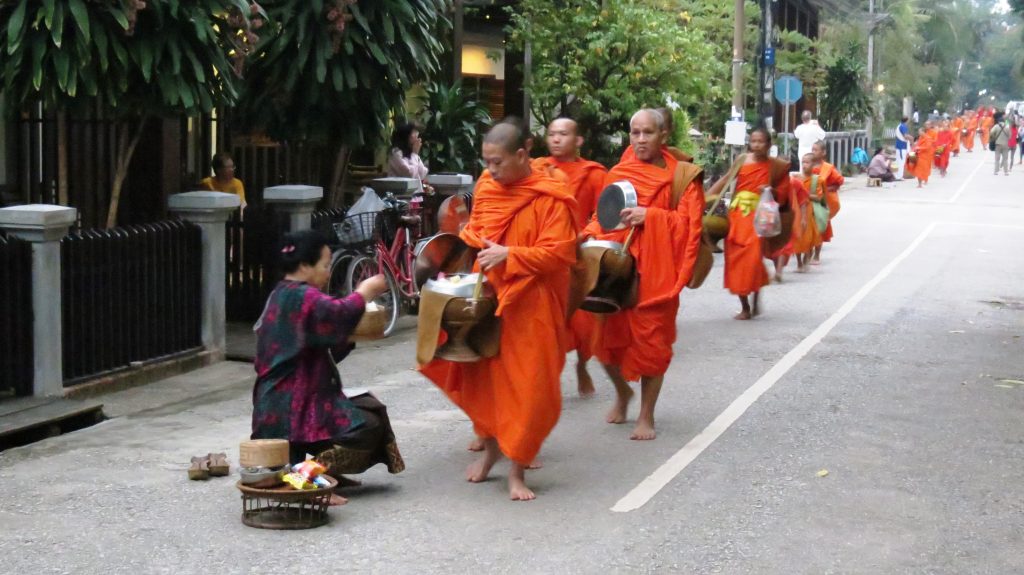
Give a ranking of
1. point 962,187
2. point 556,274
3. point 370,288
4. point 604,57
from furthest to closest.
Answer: point 962,187 < point 604,57 < point 556,274 < point 370,288

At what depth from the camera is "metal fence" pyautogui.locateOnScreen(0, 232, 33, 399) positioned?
880cm

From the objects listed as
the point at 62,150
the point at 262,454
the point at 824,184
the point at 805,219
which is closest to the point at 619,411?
the point at 262,454

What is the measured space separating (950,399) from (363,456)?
4.71 meters

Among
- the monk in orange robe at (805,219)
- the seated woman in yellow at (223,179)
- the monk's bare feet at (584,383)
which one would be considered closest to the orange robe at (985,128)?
the monk in orange robe at (805,219)

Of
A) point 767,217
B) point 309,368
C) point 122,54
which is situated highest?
point 122,54

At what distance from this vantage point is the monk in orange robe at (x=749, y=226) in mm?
13414

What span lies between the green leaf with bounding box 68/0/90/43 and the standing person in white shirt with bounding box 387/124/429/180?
17.8 ft

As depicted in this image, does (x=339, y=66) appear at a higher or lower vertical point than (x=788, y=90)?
lower

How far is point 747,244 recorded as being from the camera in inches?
531

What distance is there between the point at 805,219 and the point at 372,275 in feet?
22.9

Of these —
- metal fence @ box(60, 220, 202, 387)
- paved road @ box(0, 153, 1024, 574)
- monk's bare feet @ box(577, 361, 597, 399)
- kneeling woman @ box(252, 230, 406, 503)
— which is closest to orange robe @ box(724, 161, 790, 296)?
paved road @ box(0, 153, 1024, 574)

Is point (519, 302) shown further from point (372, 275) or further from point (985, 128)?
point (985, 128)

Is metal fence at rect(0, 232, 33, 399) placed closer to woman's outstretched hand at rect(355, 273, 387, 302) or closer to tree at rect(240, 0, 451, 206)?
woman's outstretched hand at rect(355, 273, 387, 302)

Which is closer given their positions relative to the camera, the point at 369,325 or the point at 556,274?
the point at 369,325
